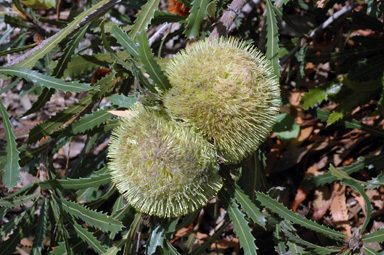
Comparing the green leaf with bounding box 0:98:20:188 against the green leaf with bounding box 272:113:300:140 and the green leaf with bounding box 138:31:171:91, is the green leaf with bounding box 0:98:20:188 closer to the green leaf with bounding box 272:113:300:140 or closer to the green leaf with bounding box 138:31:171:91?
the green leaf with bounding box 138:31:171:91

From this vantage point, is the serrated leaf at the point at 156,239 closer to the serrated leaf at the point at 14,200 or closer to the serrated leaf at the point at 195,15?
the serrated leaf at the point at 14,200

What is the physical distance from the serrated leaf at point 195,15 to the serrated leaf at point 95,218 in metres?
0.91

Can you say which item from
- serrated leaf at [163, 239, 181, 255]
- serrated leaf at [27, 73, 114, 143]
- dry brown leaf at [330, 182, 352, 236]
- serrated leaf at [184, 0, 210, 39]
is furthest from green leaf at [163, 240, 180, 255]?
dry brown leaf at [330, 182, 352, 236]

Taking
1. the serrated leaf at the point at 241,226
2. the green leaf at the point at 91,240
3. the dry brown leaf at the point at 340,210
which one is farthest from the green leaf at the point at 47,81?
the dry brown leaf at the point at 340,210

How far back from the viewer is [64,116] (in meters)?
1.92

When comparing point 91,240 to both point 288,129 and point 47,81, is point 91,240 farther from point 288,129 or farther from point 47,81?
point 288,129

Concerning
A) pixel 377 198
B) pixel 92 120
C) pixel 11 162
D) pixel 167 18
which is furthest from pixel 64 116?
pixel 377 198

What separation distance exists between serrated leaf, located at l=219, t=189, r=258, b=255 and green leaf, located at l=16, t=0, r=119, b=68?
1.05m

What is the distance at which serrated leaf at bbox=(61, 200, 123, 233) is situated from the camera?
5.48ft

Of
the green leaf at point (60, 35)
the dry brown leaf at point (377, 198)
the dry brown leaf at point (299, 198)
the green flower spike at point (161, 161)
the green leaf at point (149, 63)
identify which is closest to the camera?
the green flower spike at point (161, 161)

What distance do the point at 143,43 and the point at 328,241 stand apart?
1724 mm

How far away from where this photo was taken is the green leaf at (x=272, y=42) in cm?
165

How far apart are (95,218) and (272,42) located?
1.16 m

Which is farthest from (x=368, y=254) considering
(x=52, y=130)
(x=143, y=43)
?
(x=52, y=130)
